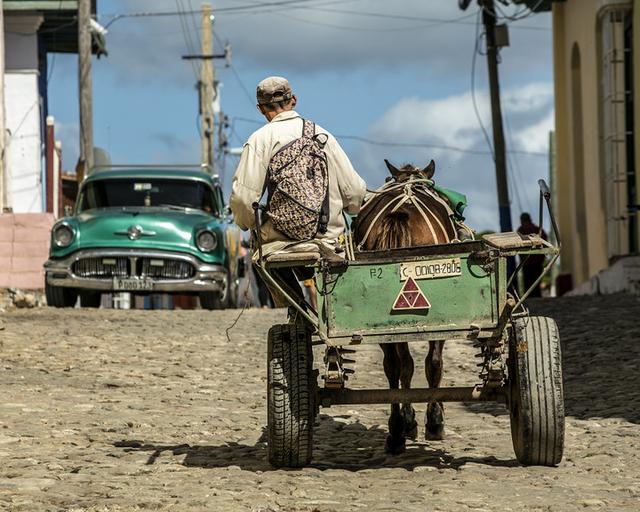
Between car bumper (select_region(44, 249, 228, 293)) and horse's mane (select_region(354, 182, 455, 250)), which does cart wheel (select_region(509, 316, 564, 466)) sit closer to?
horse's mane (select_region(354, 182, 455, 250))

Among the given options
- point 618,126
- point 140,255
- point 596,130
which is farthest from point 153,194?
point 596,130

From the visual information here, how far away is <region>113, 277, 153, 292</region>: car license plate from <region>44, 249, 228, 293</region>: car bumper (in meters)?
0.03

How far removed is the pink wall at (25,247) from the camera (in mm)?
24312

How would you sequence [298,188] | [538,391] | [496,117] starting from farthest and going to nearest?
[496,117], [298,188], [538,391]

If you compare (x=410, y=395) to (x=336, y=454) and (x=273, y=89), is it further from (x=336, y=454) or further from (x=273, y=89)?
(x=273, y=89)

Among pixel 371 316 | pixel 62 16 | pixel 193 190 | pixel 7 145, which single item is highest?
pixel 62 16

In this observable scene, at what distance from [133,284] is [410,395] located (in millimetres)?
11197

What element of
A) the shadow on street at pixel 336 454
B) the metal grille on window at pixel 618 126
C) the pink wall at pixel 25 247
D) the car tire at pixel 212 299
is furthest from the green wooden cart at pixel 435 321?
the pink wall at pixel 25 247

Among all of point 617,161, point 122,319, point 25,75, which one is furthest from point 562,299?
point 25,75

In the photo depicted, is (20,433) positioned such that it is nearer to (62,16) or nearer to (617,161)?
(617,161)

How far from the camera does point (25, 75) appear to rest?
3081cm

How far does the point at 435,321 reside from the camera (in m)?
7.53

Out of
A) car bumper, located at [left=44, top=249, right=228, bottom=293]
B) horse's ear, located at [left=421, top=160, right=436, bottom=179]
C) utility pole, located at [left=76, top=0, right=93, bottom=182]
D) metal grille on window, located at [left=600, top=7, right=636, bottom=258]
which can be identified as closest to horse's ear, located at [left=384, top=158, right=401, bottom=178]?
horse's ear, located at [left=421, top=160, right=436, bottom=179]

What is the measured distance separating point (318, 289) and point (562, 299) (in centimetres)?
1307
